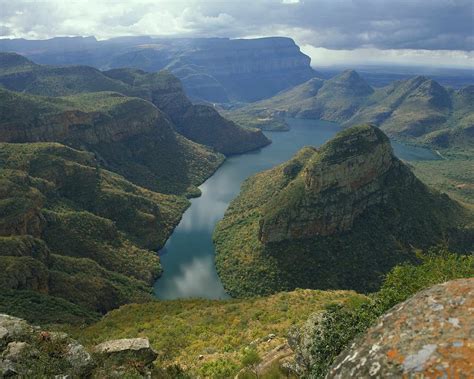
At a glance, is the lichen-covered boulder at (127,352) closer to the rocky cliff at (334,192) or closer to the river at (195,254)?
the river at (195,254)

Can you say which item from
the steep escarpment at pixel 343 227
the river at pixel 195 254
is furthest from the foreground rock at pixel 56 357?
the river at pixel 195 254

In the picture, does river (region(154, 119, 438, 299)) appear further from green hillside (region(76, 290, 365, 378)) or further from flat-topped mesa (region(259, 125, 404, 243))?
green hillside (region(76, 290, 365, 378))

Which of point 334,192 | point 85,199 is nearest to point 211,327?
point 334,192

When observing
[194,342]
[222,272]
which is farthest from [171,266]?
[194,342]

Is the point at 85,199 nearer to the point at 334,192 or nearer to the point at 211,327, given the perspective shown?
the point at 334,192

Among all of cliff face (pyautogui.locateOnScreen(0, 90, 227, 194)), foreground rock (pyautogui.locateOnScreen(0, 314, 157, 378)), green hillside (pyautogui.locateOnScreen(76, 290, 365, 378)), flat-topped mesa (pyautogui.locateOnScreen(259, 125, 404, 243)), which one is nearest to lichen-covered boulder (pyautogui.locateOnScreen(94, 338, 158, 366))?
foreground rock (pyautogui.locateOnScreen(0, 314, 157, 378))

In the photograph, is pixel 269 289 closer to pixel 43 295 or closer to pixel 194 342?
pixel 43 295
